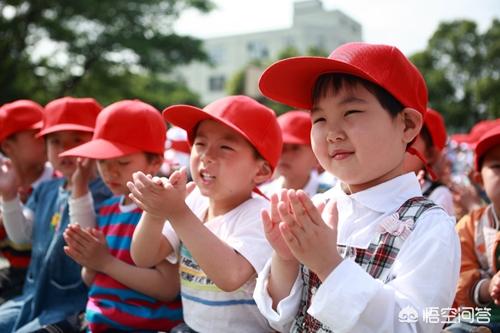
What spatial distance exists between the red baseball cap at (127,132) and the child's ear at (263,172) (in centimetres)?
65

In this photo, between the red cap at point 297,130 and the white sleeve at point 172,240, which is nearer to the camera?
the white sleeve at point 172,240

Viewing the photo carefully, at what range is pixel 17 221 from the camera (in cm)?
272

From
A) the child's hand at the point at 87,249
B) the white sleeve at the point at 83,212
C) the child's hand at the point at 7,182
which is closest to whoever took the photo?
the child's hand at the point at 87,249

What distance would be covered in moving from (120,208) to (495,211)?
1754 millimetres

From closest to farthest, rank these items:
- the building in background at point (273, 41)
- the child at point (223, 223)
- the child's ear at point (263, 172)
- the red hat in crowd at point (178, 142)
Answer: the child at point (223, 223)
the child's ear at point (263, 172)
the red hat in crowd at point (178, 142)
the building in background at point (273, 41)

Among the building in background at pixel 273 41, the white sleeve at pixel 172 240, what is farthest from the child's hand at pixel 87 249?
the building in background at pixel 273 41

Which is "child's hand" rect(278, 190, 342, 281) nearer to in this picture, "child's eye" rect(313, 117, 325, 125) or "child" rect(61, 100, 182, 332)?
"child's eye" rect(313, 117, 325, 125)

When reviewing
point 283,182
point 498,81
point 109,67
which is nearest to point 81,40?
point 109,67

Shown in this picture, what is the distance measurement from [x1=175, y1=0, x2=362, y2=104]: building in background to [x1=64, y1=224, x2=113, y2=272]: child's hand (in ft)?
127

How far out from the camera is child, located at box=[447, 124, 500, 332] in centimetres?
190

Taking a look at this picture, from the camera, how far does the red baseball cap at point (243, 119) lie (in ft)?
5.90

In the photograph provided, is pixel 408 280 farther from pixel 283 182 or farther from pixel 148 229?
pixel 283 182

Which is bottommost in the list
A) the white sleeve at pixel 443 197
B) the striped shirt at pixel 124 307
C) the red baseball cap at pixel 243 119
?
the striped shirt at pixel 124 307

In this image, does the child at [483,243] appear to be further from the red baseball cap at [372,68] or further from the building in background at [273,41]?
the building in background at [273,41]
